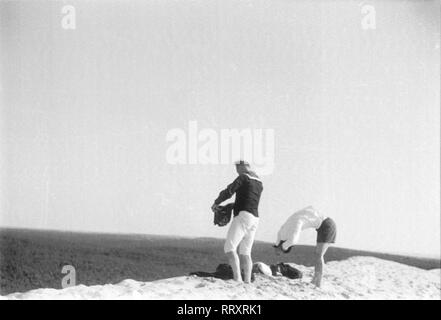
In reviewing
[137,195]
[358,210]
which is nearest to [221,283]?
[137,195]

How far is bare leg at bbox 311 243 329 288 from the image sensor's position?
19.2ft

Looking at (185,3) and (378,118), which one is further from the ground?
(185,3)

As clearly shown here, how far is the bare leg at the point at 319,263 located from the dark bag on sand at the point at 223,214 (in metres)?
0.90

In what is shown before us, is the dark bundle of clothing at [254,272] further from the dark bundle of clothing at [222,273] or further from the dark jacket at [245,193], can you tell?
the dark jacket at [245,193]

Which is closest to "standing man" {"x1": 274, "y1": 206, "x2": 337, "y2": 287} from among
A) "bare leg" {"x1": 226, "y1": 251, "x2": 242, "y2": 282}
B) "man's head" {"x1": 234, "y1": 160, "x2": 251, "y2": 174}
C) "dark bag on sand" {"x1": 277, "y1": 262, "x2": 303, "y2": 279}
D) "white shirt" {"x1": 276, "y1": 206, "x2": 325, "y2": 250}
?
"white shirt" {"x1": 276, "y1": 206, "x2": 325, "y2": 250}

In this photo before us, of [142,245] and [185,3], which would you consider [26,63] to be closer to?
[185,3]

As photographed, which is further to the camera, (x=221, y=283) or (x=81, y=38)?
(x=81, y=38)

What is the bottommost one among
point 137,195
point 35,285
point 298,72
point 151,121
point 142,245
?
point 35,285

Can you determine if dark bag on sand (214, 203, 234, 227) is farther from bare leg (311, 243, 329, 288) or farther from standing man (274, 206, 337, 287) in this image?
bare leg (311, 243, 329, 288)

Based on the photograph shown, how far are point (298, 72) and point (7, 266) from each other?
337 cm

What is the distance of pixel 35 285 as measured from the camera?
19.1 ft

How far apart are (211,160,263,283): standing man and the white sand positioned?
0.20m

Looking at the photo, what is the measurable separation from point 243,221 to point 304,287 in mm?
858

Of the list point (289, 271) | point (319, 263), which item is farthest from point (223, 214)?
point (319, 263)
